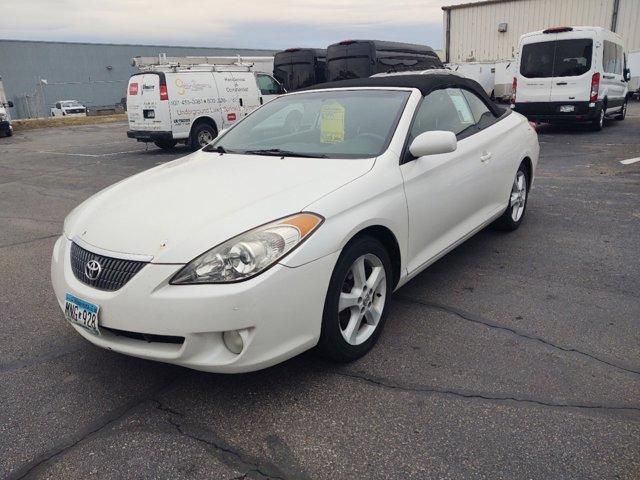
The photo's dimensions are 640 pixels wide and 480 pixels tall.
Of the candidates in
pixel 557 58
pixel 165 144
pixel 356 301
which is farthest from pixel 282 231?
pixel 557 58

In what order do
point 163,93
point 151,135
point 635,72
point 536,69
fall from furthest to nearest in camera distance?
point 635,72 → point 536,69 → point 151,135 → point 163,93

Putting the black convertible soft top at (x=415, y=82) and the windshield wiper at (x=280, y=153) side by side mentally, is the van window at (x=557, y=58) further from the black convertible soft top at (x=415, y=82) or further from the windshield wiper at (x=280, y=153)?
the windshield wiper at (x=280, y=153)

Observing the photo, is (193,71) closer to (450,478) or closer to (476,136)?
(476,136)

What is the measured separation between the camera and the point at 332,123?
385 centimetres

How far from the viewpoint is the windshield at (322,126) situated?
3.54m

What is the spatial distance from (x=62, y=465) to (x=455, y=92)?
3773mm

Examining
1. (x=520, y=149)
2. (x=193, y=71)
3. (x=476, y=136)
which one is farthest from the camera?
(x=193, y=71)

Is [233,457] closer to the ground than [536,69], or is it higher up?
closer to the ground

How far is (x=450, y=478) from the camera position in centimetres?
219

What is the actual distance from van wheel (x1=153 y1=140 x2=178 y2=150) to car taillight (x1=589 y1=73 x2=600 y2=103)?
1011 centimetres


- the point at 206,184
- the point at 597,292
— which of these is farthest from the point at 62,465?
the point at 597,292

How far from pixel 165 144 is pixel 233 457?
1261 cm

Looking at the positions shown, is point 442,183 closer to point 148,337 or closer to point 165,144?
point 148,337

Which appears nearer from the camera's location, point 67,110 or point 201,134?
point 201,134
